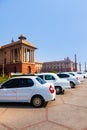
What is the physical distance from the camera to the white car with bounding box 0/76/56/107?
27.5ft

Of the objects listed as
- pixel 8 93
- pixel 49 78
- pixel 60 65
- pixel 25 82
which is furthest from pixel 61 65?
pixel 8 93

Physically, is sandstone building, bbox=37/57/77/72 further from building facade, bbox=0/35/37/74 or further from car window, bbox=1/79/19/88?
car window, bbox=1/79/19/88

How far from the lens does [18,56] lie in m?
53.2

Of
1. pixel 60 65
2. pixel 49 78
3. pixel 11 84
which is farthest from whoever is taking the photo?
pixel 60 65

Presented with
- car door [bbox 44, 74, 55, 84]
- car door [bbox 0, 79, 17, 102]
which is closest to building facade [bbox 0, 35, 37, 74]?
car door [bbox 44, 74, 55, 84]

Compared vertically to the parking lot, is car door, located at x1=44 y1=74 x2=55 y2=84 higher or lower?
higher

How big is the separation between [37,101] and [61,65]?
9016 cm

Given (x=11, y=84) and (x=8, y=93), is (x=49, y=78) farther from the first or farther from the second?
(x=8, y=93)

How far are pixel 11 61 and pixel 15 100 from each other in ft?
158

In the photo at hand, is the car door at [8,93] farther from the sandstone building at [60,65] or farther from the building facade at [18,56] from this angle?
the sandstone building at [60,65]

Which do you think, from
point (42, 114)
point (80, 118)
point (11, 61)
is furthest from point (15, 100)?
point (11, 61)

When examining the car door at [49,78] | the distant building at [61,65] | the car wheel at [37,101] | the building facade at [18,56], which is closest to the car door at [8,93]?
the car wheel at [37,101]

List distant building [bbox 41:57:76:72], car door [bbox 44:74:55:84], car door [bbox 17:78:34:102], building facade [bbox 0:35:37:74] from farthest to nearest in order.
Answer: distant building [bbox 41:57:76:72], building facade [bbox 0:35:37:74], car door [bbox 44:74:55:84], car door [bbox 17:78:34:102]

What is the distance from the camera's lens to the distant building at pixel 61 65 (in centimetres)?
9388
